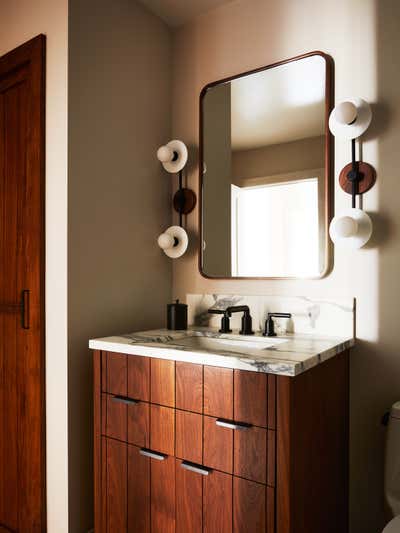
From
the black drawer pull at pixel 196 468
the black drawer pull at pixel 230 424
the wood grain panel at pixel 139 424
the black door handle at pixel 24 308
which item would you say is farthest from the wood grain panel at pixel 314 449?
the black door handle at pixel 24 308

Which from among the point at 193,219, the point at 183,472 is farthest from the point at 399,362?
the point at 193,219

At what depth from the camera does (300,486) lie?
3.98 feet

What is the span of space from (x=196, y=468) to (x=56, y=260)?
0.95 m

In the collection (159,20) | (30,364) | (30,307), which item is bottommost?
(30,364)

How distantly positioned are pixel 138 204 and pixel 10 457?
1.30 m

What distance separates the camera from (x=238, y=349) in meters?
1.55

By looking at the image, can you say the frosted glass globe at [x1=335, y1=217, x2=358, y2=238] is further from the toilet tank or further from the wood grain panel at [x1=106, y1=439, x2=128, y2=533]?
the wood grain panel at [x1=106, y1=439, x2=128, y2=533]

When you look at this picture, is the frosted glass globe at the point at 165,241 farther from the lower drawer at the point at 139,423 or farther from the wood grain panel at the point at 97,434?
the lower drawer at the point at 139,423

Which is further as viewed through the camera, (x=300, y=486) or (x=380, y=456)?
(x=380, y=456)

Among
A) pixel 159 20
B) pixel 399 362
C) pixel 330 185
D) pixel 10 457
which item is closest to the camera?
pixel 399 362

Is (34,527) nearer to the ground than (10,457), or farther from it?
nearer to the ground

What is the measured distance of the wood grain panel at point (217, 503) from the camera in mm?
1248

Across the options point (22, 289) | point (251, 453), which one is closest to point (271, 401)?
point (251, 453)

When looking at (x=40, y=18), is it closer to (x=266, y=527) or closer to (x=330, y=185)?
(x=330, y=185)
